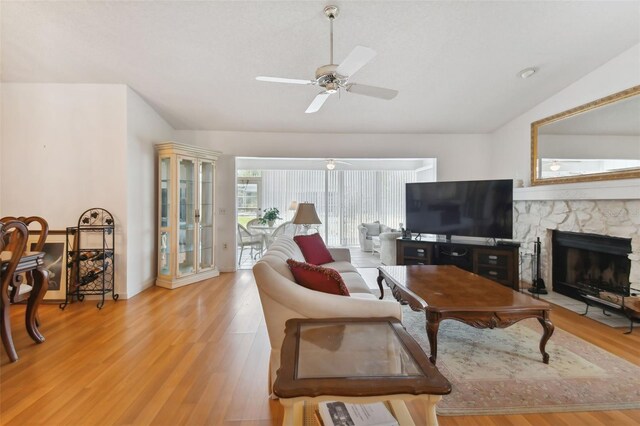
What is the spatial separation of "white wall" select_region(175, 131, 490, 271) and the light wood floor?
2.03 meters

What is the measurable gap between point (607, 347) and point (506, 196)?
221cm

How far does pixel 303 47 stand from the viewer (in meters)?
2.90

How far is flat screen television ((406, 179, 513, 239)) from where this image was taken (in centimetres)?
414

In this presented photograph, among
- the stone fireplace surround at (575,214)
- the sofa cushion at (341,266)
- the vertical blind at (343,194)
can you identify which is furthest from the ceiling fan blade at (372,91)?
the vertical blind at (343,194)

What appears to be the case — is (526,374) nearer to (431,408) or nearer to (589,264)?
(431,408)

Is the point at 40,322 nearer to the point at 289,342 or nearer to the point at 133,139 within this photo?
the point at 133,139

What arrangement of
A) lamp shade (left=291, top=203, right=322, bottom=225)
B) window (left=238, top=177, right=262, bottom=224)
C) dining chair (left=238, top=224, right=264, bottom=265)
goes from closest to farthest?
lamp shade (left=291, top=203, right=322, bottom=225) → dining chair (left=238, top=224, right=264, bottom=265) → window (left=238, top=177, right=262, bottom=224)

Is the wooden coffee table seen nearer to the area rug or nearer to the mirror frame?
the area rug

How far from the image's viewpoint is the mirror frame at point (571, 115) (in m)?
3.02

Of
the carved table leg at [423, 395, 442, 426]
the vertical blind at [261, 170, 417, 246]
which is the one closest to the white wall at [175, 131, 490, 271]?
the vertical blind at [261, 170, 417, 246]

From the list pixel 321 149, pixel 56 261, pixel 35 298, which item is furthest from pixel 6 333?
pixel 321 149

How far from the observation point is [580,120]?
11.7 feet

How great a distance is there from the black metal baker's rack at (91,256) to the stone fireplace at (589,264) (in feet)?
17.9

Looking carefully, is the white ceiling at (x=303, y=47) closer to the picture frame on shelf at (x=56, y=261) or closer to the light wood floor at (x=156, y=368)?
A: the picture frame on shelf at (x=56, y=261)
